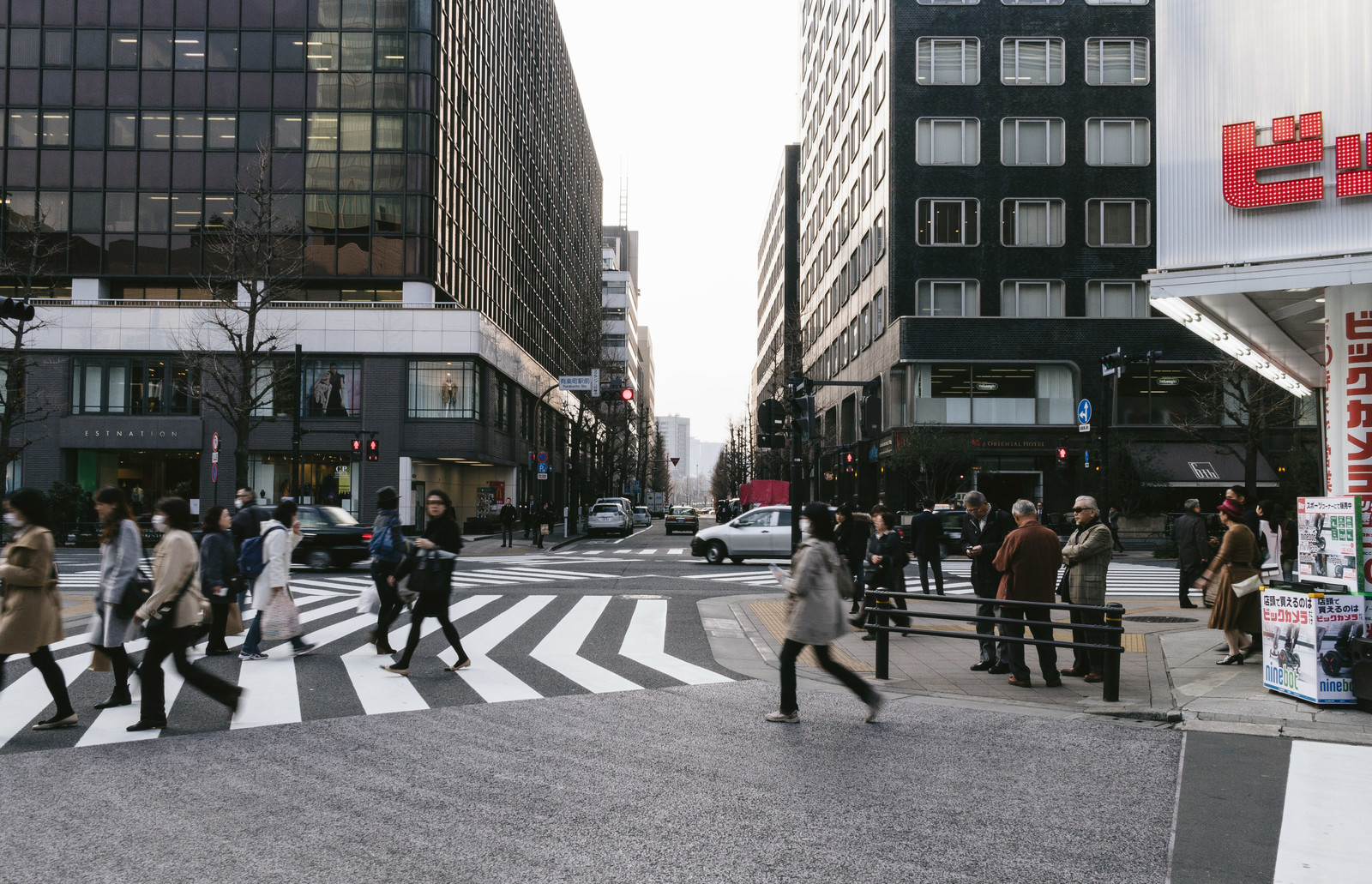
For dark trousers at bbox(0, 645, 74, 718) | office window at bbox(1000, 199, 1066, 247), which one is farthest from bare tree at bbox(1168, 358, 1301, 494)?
dark trousers at bbox(0, 645, 74, 718)

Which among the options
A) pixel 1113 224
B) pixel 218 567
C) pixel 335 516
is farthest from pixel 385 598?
pixel 1113 224

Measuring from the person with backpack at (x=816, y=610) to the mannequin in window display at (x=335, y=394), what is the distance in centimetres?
3629

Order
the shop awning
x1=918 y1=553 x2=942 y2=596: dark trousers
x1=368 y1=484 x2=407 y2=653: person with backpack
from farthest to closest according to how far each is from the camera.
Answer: the shop awning → x1=918 y1=553 x2=942 y2=596: dark trousers → x1=368 y1=484 x2=407 y2=653: person with backpack

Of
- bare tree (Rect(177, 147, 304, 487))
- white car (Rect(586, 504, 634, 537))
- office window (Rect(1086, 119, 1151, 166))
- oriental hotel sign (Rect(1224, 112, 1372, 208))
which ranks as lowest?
white car (Rect(586, 504, 634, 537))

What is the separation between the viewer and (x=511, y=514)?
3597cm

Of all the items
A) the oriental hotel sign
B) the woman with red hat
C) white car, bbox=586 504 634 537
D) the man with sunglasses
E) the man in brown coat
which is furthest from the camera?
white car, bbox=586 504 634 537

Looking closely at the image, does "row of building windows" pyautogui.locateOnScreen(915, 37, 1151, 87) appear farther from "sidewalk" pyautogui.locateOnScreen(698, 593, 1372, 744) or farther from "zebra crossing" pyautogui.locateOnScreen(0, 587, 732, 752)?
"zebra crossing" pyautogui.locateOnScreen(0, 587, 732, 752)

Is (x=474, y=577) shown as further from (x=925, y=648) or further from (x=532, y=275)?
(x=532, y=275)

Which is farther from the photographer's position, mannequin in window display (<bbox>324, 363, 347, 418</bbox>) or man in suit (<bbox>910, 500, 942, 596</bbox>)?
mannequin in window display (<bbox>324, 363, 347, 418</bbox>)

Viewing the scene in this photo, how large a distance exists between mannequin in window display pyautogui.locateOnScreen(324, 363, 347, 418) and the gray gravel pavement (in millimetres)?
35200

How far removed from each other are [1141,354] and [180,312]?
131 ft

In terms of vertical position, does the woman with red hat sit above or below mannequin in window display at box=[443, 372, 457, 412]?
below

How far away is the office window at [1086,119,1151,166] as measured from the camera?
4288cm

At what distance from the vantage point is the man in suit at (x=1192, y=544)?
14438 mm
